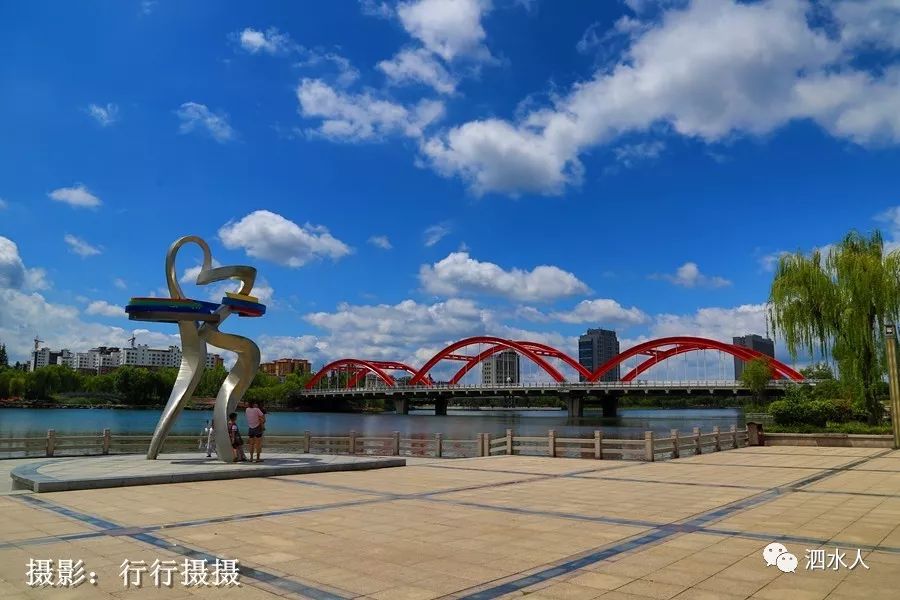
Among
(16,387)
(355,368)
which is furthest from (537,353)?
→ (16,387)

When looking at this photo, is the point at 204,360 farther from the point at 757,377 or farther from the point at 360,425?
the point at 757,377

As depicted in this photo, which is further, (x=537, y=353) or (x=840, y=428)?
(x=537, y=353)

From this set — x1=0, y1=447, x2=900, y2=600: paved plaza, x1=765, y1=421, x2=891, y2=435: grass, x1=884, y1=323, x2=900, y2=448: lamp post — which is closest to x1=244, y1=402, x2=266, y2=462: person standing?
x1=0, y1=447, x2=900, y2=600: paved plaza

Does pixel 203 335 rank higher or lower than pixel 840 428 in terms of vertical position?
higher

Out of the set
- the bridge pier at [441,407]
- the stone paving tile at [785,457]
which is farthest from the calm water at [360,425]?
the bridge pier at [441,407]

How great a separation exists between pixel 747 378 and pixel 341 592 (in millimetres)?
67741

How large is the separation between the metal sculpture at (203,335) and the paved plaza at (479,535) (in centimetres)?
372

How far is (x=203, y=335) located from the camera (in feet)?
59.5

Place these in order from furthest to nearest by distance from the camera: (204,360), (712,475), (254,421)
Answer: (204,360) < (254,421) < (712,475)

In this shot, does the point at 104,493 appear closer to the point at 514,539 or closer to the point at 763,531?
the point at 514,539

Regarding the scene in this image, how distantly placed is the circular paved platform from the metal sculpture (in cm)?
118

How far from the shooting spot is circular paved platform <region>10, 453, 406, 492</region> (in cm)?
1327

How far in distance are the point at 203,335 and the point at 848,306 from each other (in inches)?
1017

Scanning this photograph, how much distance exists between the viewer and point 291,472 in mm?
16219
